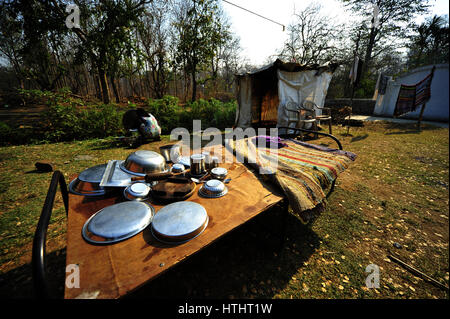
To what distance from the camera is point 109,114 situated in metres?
6.97

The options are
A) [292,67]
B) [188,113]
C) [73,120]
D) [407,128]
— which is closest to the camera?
[73,120]

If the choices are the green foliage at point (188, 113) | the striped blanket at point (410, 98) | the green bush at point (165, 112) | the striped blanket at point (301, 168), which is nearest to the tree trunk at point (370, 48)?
the striped blanket at point (410, 98)

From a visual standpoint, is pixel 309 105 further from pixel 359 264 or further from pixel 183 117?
pixel 359 264

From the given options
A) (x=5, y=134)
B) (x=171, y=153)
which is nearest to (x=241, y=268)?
(x=171, y=153)

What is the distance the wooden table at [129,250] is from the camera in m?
1.04

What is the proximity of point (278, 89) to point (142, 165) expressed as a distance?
6.63 m

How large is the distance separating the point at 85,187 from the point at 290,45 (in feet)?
75.7

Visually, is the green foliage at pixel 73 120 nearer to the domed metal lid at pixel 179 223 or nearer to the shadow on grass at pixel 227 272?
the shadow on grass at pixel 227 272

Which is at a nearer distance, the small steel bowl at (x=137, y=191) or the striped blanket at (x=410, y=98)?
the small steel bowl at (x=137, y=191)

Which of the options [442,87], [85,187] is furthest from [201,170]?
[442,87]

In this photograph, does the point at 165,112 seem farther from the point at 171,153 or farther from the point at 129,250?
the point at 129,250

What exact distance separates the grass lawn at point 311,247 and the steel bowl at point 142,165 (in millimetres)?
1115

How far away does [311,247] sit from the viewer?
2.40 meters

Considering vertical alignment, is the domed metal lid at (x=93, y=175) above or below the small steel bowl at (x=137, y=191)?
above
